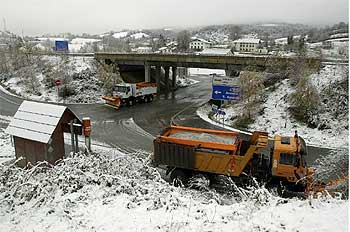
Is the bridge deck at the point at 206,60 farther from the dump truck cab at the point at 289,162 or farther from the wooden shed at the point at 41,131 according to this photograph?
the wooden shed at the point at 41,131

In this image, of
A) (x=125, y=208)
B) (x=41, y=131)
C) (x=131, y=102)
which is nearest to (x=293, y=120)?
(x=131, y=102)

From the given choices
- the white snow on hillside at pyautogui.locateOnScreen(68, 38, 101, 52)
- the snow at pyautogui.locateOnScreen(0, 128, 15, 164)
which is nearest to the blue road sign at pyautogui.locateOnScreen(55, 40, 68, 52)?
the white snow on hillside at pyautogui.locateOnScreen(68, 38, 101, 52)

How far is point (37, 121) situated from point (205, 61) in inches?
1022

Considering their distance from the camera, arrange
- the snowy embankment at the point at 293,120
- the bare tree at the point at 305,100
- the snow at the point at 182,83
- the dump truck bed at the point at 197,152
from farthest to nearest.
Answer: the snow at the point at 182,83 < the bare tree at the point at 305,100 < the snowy embankment at the point at 293,120 < the dump truck bed at the point at 197,152

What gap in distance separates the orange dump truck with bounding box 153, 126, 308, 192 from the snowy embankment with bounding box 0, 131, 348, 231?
3.28 metres

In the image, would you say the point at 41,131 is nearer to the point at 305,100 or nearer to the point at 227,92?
Answer: the point at 227,92

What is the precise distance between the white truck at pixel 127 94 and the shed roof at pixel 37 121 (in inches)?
674

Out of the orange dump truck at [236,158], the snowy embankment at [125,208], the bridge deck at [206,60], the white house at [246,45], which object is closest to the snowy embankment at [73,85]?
the bridge deck at [206,60]

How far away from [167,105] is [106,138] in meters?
12.7

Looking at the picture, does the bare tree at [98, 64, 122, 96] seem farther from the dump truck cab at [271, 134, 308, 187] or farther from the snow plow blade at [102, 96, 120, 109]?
the dump truck cab at [271, 134, 308, 187]

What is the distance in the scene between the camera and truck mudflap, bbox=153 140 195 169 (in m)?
13.1

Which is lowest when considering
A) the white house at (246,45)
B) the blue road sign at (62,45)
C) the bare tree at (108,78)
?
the bare tree at (108,78)

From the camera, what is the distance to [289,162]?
1226 centimetres

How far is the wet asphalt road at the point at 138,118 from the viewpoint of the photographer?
21047mm
